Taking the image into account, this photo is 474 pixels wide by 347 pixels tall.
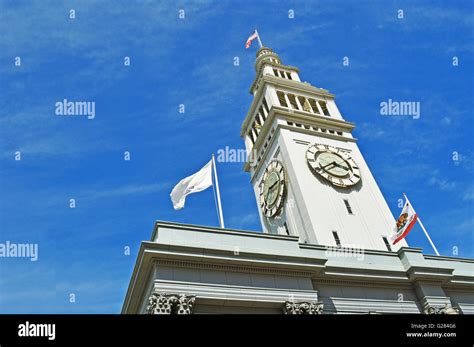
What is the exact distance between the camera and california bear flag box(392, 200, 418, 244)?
3016cm

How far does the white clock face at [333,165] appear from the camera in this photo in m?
38.4

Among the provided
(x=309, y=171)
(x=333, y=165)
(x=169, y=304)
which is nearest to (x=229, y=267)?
(x=169, y=304)

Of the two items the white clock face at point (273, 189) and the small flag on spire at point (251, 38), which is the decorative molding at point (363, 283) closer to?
the white clock face at point (273, 189)

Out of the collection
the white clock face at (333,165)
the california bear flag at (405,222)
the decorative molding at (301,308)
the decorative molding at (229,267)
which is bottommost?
the decorative molding at (301,308)

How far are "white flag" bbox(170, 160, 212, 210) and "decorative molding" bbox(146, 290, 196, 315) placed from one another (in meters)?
8.83

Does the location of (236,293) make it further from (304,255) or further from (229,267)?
(304,255)

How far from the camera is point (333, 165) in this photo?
39750mm

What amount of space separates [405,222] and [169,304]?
60.8 feet

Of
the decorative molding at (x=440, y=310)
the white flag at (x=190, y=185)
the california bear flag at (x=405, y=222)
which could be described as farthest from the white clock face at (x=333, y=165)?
the decorative molding at (x=440, y=310)

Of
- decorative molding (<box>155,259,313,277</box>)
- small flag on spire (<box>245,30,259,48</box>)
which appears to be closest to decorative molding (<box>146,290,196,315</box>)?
decorative molding (<box>155,259,313,277</box>)

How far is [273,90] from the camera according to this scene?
4681 centimetres
